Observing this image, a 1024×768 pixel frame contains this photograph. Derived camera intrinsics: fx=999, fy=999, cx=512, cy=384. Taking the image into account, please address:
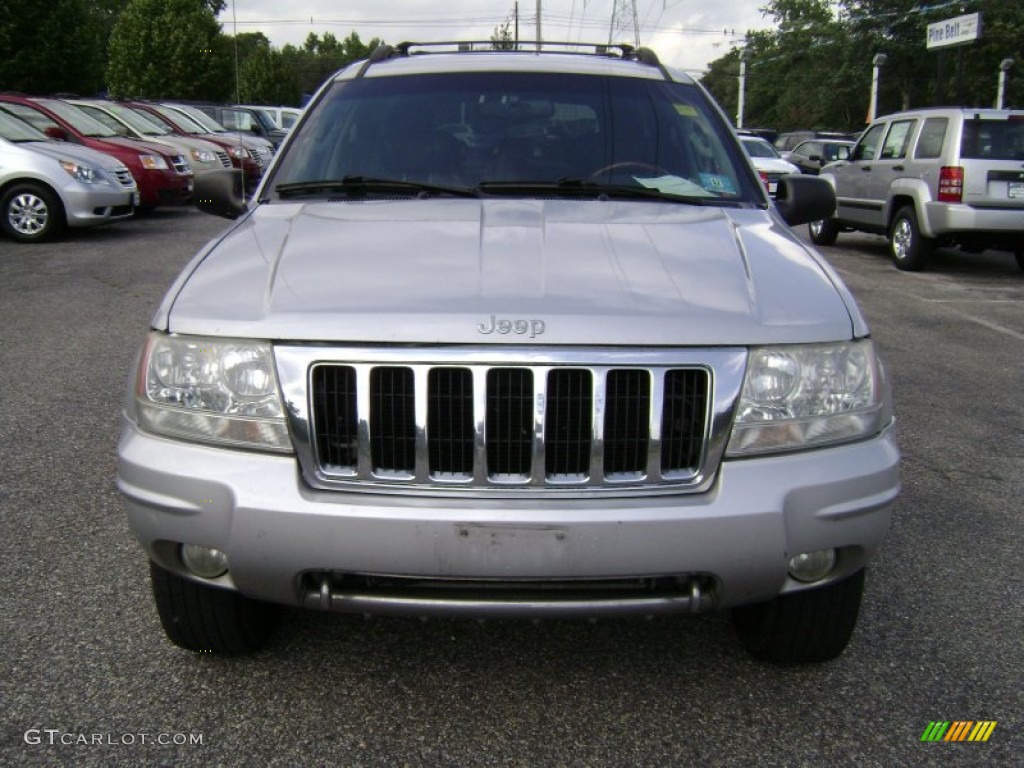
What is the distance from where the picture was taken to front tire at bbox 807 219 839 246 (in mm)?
A: 14742

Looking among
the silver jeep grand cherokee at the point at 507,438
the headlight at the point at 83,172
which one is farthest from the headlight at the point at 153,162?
the silver jeep grand cherokee at the point at 507,438

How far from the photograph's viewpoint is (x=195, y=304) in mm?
2551

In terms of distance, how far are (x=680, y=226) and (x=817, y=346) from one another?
2.35ft

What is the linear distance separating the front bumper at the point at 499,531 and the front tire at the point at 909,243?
1038 centimetres

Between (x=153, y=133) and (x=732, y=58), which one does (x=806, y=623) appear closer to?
(x=153, y=133)

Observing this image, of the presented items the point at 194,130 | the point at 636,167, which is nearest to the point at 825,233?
the point at 194,130

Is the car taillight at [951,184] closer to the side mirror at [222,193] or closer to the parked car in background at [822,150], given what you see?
the side mirror at [222,193]

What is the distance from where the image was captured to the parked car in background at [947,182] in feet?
36.3

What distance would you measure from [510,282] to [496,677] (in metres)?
1.14

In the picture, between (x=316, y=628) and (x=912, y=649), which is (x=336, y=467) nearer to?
(x=316, y=628)

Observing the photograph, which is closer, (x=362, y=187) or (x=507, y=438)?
(x=507, y=438)

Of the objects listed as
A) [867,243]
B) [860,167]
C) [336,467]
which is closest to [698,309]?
[336,467]

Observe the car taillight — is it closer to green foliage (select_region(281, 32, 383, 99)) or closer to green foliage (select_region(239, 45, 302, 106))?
green foliage (select_region(239, 45, 302, 106))

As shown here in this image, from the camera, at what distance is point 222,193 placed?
3811 millimetres
